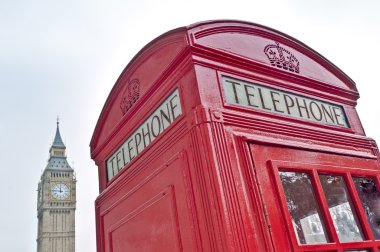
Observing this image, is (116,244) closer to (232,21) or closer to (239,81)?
Result: (239,81)

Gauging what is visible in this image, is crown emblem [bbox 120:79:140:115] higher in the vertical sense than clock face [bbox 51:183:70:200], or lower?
lower

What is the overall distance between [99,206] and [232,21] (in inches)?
91.8

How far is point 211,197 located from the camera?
2104mm

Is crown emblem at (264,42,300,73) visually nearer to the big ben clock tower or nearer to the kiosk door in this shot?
the kiosk door

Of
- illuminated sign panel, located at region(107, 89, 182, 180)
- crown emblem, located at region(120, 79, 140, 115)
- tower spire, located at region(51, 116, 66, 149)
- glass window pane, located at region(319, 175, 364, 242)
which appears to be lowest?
glass window pane, located at region(319, 175, 364, 242)

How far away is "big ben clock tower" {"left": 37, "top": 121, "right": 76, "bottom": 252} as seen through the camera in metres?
80.0

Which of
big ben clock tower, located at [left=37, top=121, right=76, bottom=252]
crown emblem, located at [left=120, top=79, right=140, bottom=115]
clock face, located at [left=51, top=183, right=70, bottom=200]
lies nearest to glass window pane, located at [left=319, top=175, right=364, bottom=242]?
crown emblem, located at [left=120, top=79, right=140, bottom=115]

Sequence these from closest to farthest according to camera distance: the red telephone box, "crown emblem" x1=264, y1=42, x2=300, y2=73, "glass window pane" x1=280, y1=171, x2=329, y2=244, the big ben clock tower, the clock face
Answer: the red telephone box, "glass window pane" x1=280, y1=171, x2=329, y2=244, "crown emblem" x1=264, y1=42, x2=300, y2=73, the big ben clock tower, the clock face

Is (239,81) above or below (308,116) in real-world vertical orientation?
above

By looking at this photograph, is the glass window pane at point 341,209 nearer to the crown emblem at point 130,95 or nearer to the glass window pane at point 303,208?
the glass window pane at point 303,208

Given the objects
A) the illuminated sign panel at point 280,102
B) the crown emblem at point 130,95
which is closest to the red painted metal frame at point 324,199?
the illuminated sign panel at point 280,102

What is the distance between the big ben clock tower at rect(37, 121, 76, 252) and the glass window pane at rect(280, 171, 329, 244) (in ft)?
286

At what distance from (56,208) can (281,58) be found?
287ft

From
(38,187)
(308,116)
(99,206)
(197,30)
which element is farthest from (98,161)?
(38,187)
